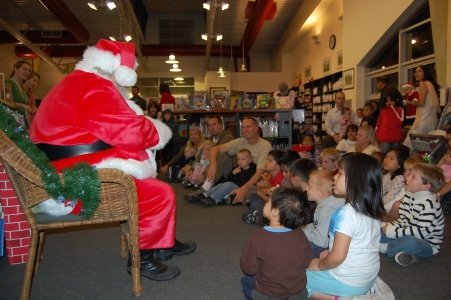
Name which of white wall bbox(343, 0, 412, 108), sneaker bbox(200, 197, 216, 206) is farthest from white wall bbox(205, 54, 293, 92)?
sneaker bbox(200, 197, 216, 206)

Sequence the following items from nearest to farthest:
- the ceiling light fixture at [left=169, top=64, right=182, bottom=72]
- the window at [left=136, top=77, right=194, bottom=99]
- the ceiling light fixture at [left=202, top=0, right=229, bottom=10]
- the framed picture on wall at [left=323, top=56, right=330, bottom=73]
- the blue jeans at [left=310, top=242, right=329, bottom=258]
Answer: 1. the blue jeans at [left=310, top=242, right=329, bottom=258]
2. the ceiling light fixture at [left=202, top=0, right=229, bottom=10]
3. the framed picture on wall at [left=323, top=56, right=330, bottom=73]
4. the ceiling light fixture at [left=169, top=64, right=182, bottom=72]
5. the window at [left=136, top=77, right=194, bottom=99]

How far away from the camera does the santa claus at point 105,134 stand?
1772 mm

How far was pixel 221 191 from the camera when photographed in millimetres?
4070

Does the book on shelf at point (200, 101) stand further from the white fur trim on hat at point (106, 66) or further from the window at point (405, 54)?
the white fur trim on hat at point (106, 66)

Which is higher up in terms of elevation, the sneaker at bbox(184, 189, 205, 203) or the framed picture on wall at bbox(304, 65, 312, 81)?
the framed picture on wall at bbox(304, 65, 312, 81)

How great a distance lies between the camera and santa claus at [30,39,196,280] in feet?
5.82

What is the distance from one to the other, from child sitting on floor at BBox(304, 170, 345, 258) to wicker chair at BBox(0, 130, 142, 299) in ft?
3.57

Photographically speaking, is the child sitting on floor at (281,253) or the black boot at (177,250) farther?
the black boot at (177,250)

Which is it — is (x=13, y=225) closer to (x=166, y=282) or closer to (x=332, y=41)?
(x=166, y=282)

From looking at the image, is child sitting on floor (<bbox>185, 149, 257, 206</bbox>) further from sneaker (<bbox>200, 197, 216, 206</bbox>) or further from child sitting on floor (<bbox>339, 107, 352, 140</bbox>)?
child sitting on floor (<bbox>339, 107, 352, 140</bbox>)

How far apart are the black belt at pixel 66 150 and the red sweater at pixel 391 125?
4609mm

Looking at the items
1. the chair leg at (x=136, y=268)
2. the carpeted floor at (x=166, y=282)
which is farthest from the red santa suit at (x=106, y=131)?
the carpeted floor at (x=166, y=282)

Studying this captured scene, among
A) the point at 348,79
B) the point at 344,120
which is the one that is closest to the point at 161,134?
the point at 344,120

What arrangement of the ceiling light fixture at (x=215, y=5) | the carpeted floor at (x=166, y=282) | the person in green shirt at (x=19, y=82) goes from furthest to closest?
1. the ceiling light fixture at (x=215, y=5)
2. the person in green shirt at (x=19, y=82)
3. the carpeted floor at (x=166, y=282)
